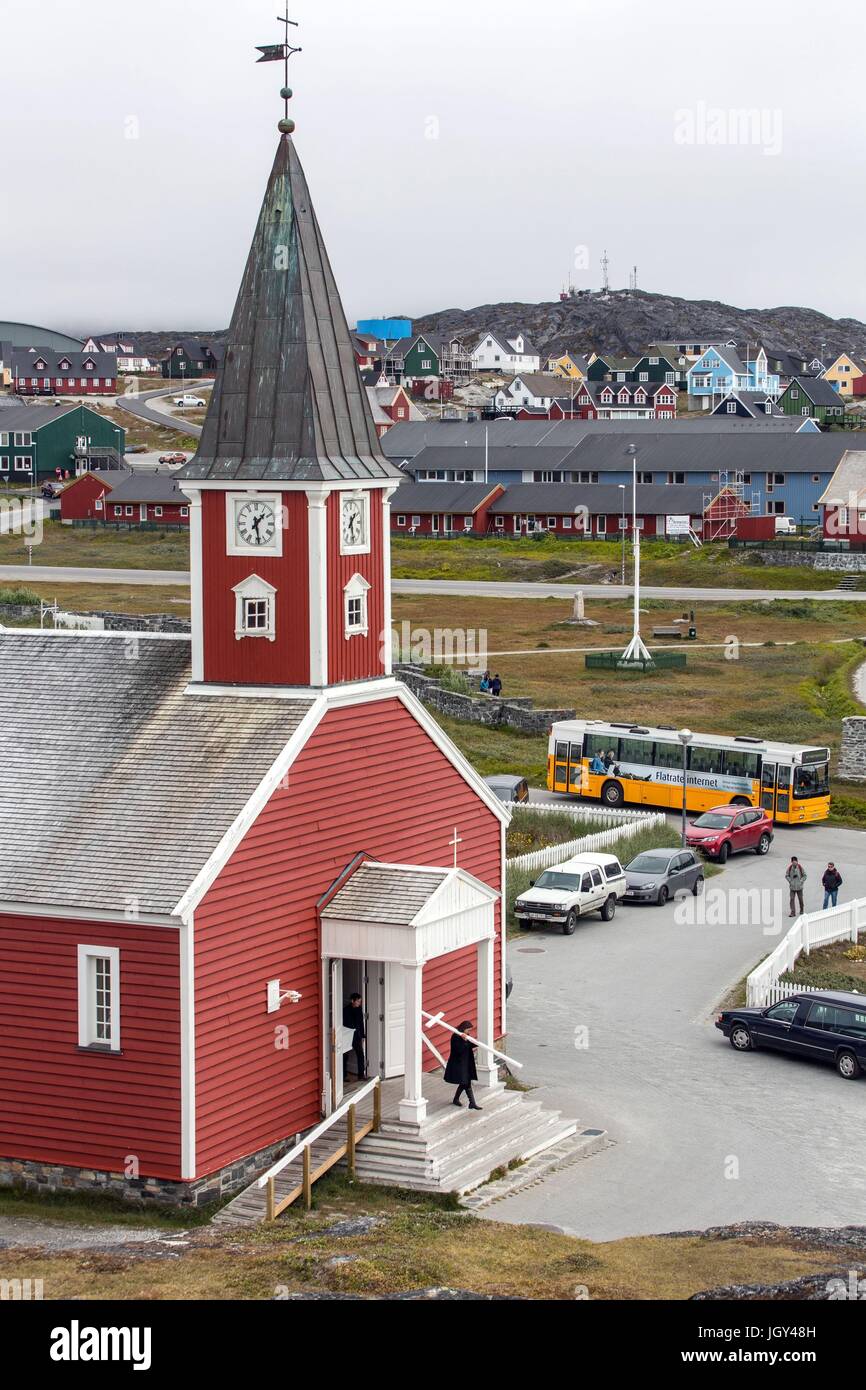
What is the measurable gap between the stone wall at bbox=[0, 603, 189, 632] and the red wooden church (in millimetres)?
45666

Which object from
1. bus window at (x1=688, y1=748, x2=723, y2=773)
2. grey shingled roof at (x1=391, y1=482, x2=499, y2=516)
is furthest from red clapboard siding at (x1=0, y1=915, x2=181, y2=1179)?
grey shingled roof at (x1=391, y1=482, x2=499, y2=516)

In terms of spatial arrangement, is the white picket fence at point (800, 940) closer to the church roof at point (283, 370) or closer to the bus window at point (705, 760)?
the bus window at point (705, 760)

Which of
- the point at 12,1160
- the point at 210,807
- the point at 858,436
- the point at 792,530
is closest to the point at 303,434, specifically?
the point at 210,807

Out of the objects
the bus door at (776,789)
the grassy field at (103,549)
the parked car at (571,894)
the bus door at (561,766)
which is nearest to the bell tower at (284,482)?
the parked car at (571,894)

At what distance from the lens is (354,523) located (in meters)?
28.0

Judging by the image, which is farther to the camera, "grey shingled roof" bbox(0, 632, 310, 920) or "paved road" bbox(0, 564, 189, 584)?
"paved road" bbox(0, 564, 189, 584)

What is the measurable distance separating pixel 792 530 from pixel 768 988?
88.7m

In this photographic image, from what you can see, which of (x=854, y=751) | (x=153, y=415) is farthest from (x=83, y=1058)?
(x=153, y=415)

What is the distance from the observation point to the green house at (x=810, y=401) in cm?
17975

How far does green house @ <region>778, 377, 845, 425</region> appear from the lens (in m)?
180

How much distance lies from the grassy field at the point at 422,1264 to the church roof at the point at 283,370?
10.7 m

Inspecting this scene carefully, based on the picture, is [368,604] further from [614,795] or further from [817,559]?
[817,559]

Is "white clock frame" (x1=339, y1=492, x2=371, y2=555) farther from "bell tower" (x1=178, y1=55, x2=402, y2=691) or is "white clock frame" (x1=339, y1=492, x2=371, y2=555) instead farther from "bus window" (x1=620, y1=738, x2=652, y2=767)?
"bus window" (x1=620, y1=738, x2=652, y2=767)

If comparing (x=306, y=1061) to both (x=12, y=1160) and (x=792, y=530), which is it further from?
(x=792, y=530)
